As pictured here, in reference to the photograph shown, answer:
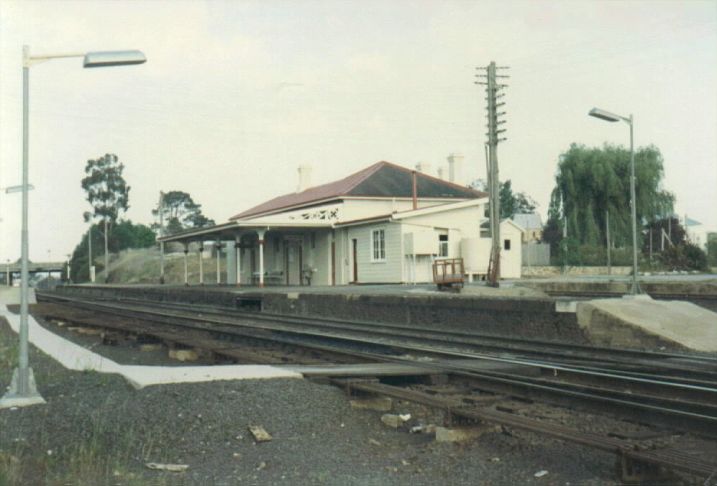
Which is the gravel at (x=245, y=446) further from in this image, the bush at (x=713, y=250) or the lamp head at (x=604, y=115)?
the bush at (x=713, y=250)

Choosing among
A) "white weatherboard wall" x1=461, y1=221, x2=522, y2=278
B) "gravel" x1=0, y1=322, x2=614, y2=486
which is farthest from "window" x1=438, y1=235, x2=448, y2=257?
"gravel" x1=0, y1=322, x2=614, y2=486

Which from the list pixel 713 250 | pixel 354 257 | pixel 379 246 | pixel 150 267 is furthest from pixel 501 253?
pixel 150 267

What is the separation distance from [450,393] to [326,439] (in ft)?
5.71

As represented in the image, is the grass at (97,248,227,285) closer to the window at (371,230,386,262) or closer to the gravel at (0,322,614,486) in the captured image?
the window at (371,230,386,262)

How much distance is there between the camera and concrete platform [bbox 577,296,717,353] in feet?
45.5

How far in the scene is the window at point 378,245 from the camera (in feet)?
109

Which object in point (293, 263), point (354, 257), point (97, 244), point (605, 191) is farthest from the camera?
point (97, 244)

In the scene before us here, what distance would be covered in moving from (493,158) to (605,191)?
30200mm

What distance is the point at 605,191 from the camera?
2085 inches

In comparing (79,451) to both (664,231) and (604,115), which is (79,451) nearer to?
(604,115)

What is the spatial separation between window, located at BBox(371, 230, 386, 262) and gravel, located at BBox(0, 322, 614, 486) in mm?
24663

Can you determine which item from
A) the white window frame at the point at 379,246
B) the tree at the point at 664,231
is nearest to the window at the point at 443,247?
the white window frame at the point at 379,246

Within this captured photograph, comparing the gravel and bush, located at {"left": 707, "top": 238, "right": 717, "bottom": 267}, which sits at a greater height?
bush, located at {"left": 707, "top": 238, "right": 717, "bottom": 267}

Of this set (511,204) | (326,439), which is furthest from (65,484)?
(511,204)
